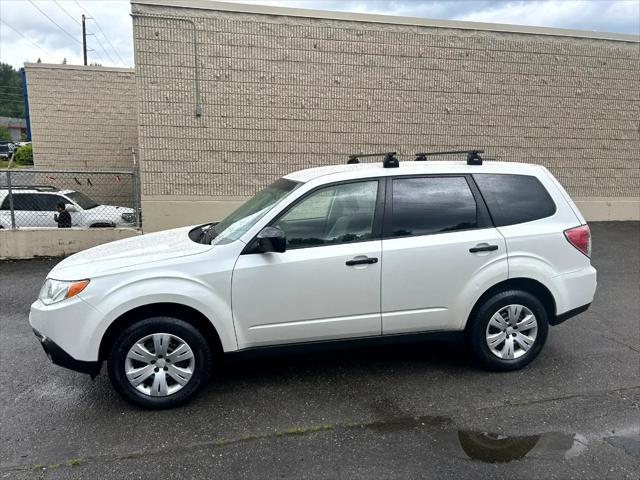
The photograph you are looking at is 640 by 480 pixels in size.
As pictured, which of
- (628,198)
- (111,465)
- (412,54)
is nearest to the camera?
(111,465)

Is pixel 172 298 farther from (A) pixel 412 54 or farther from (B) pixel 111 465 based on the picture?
(A) pixel 412 54

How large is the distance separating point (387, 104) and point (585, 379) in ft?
25.9

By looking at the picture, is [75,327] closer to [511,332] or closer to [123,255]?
[123,255]

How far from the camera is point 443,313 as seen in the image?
4.15m

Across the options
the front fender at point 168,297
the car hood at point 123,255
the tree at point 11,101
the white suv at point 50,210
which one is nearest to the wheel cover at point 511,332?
the front fender at point 168,297

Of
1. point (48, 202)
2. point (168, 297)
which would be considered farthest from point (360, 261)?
point (48, 202)

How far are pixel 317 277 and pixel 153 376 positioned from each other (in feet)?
4.62

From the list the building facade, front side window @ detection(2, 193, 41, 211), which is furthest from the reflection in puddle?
the building facade

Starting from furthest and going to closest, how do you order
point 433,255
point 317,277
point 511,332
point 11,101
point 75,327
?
point 11,101, point 511,332, point 433,255, point 317,277, point 75,327

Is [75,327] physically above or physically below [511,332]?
above

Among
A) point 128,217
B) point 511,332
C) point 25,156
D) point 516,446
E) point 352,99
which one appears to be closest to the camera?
point 516,446

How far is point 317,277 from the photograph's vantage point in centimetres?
384

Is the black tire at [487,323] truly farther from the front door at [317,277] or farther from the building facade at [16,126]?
the building facade at [16,126]

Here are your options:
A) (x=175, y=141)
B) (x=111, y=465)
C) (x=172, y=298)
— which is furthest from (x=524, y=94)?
(x=111, y=465)
